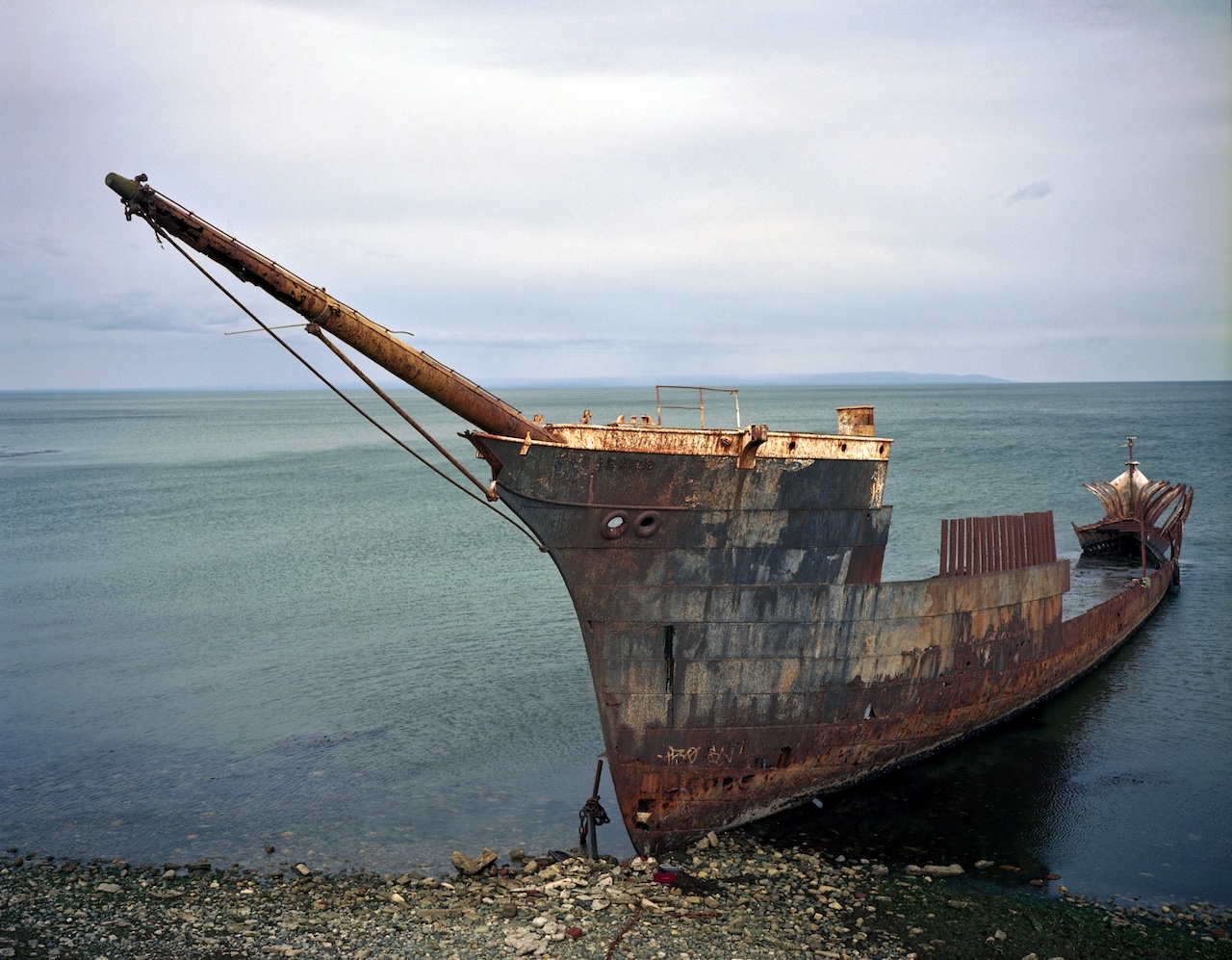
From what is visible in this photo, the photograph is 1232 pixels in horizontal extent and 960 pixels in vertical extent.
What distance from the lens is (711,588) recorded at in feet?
47.1

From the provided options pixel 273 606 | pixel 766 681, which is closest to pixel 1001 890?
pixel 766 681

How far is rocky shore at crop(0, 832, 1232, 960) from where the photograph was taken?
1164cm

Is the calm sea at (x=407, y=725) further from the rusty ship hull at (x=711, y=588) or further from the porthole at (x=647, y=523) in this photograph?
the porthole at (x=647, y=523)

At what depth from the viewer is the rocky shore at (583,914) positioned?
11641 millimetres

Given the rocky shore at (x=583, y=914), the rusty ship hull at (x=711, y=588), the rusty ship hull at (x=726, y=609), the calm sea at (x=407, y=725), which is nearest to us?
the rocky shore at (x=583, y=914)

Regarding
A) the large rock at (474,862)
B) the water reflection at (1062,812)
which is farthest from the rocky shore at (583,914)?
the water reflection at (1062,812)

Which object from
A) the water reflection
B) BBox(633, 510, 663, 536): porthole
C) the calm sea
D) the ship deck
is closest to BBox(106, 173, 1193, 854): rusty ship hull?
BBox(633, 510, 663, 536): porthole

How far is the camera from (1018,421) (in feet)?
445

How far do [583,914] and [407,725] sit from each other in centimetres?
922

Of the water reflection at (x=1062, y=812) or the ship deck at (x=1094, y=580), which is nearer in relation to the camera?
the water reflection at (x=1062, y=812)

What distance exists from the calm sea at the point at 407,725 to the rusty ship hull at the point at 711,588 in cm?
139

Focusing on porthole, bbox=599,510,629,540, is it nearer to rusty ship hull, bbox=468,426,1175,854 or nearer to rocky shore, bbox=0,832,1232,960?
rusty ship hull, bbox=468,426,1175,854

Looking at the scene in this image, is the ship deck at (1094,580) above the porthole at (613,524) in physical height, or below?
below

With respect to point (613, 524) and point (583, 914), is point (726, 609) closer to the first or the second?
point (613, 524)
